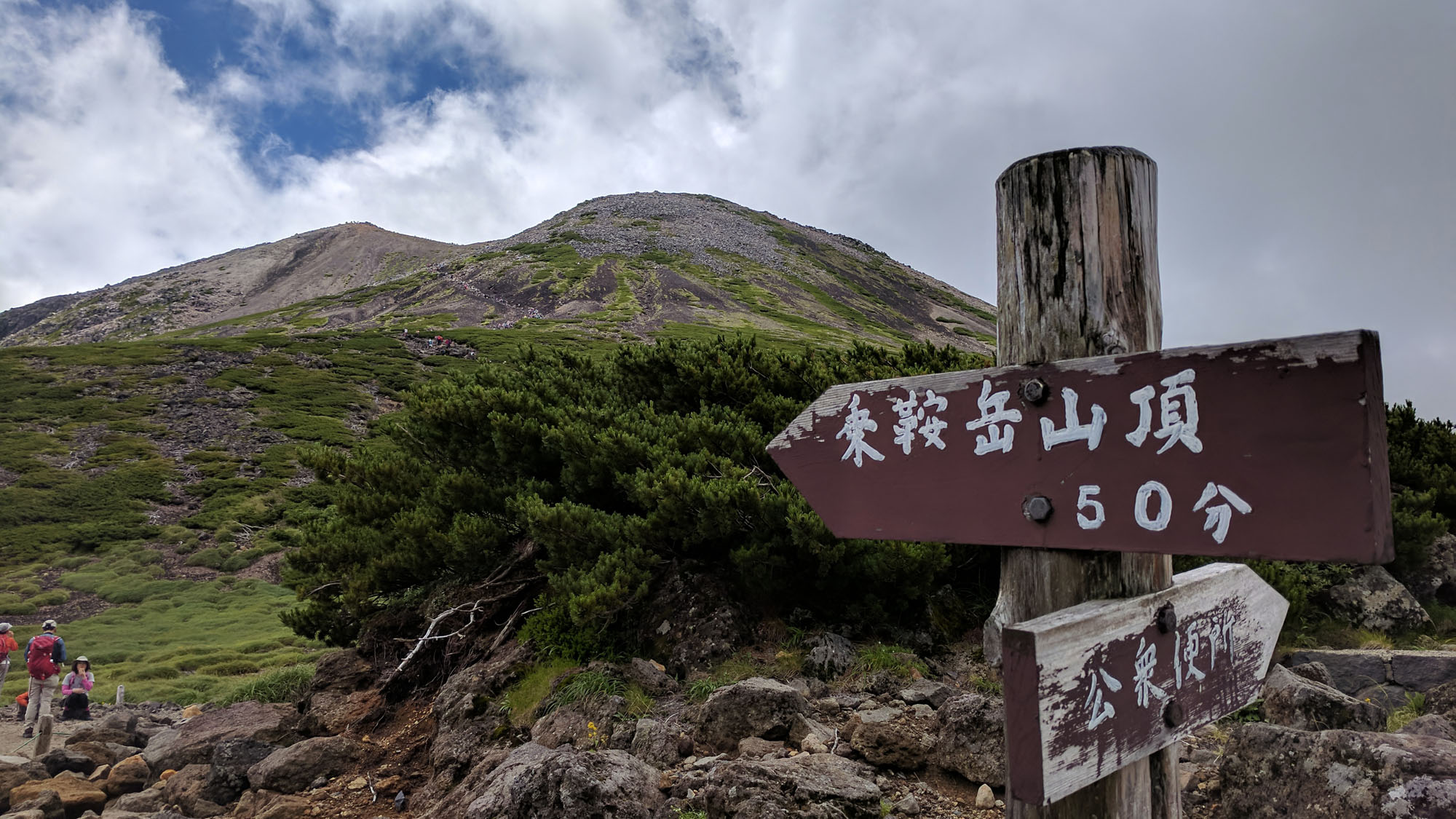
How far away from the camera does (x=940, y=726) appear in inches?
154

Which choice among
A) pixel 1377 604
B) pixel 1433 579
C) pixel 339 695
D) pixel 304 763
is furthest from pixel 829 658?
pixel 1433 579

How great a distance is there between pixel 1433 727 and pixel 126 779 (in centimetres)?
941

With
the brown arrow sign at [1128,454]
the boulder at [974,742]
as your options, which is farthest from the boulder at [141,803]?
the brown arrow sign at [1128,454]

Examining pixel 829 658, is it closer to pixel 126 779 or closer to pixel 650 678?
pixel 650 678

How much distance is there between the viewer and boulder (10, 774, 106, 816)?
6.18 m

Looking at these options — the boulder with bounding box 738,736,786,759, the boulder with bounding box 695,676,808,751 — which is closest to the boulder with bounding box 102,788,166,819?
the boulder with bounding box 695,676,808,751

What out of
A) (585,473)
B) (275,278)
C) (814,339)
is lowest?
(585,473)

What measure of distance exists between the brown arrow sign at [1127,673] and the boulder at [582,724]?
3.69 meters

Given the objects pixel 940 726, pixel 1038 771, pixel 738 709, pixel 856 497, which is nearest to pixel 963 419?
pixel 856 497

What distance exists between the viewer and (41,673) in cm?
1030

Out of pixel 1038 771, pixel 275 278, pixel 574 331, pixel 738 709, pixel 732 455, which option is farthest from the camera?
pixel 275 278

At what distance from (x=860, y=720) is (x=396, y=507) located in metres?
5.47

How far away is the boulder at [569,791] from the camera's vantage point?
3.27 meters

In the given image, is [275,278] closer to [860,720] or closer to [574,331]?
[574,331]
